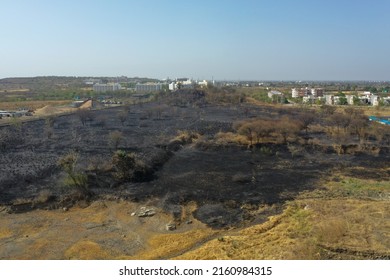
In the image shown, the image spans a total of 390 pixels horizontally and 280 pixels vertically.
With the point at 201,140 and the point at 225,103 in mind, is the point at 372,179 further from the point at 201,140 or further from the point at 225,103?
the point at 225,103

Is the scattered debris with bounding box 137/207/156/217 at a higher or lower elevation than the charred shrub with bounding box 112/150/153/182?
lower

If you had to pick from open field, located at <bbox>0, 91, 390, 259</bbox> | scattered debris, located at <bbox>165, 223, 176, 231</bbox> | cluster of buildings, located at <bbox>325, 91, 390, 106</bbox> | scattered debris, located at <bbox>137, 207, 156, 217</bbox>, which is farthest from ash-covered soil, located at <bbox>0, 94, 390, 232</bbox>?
cluster of buildings, located at <bbox>325, 91, 390, 106</bbox>

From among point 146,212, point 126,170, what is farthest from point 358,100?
point 146,212

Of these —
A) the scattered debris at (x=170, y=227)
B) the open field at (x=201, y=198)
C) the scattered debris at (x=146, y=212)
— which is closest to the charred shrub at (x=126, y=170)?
the open field at (x=201, y=198)

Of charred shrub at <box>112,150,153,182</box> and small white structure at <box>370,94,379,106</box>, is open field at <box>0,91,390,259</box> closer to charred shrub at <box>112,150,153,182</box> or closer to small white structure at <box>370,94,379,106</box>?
charred shrub at <box>112,150,153,182</box>

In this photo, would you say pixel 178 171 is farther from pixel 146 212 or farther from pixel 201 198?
pixel 146 212

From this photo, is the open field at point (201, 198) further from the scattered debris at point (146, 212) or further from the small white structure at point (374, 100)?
the small white structure at point (374, 100)
